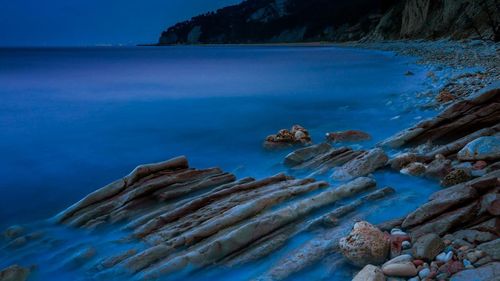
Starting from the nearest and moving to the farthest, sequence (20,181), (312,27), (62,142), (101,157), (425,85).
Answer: (20,181), (101,157), (62,142), (425,85), (312,27)

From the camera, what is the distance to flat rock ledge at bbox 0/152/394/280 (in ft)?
17.4

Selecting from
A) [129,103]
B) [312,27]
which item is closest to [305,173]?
[129,103]

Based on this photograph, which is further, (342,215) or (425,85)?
(425,85)

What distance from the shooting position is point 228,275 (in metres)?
5.10

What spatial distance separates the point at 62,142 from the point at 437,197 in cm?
Answer: 1325

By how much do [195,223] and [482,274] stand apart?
3.73m

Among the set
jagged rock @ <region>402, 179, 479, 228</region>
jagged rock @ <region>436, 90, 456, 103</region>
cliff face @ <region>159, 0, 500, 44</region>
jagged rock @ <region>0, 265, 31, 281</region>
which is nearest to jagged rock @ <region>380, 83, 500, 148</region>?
jagged rock @ <region>402, 179, 479, 228</region>

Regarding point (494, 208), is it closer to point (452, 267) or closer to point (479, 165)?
point (452, 267)

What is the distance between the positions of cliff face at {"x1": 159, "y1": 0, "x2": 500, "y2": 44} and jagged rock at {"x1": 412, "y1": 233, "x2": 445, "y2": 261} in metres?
31.2

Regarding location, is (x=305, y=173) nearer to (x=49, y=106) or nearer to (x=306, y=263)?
(x=306, y=263)

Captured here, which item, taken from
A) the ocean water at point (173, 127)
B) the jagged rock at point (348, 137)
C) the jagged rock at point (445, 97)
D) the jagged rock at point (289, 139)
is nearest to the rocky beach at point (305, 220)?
the ocean water at point (173, 127)

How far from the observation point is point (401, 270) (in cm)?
425

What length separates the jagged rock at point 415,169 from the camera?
24.7 ft

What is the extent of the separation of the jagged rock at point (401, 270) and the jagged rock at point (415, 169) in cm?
357
